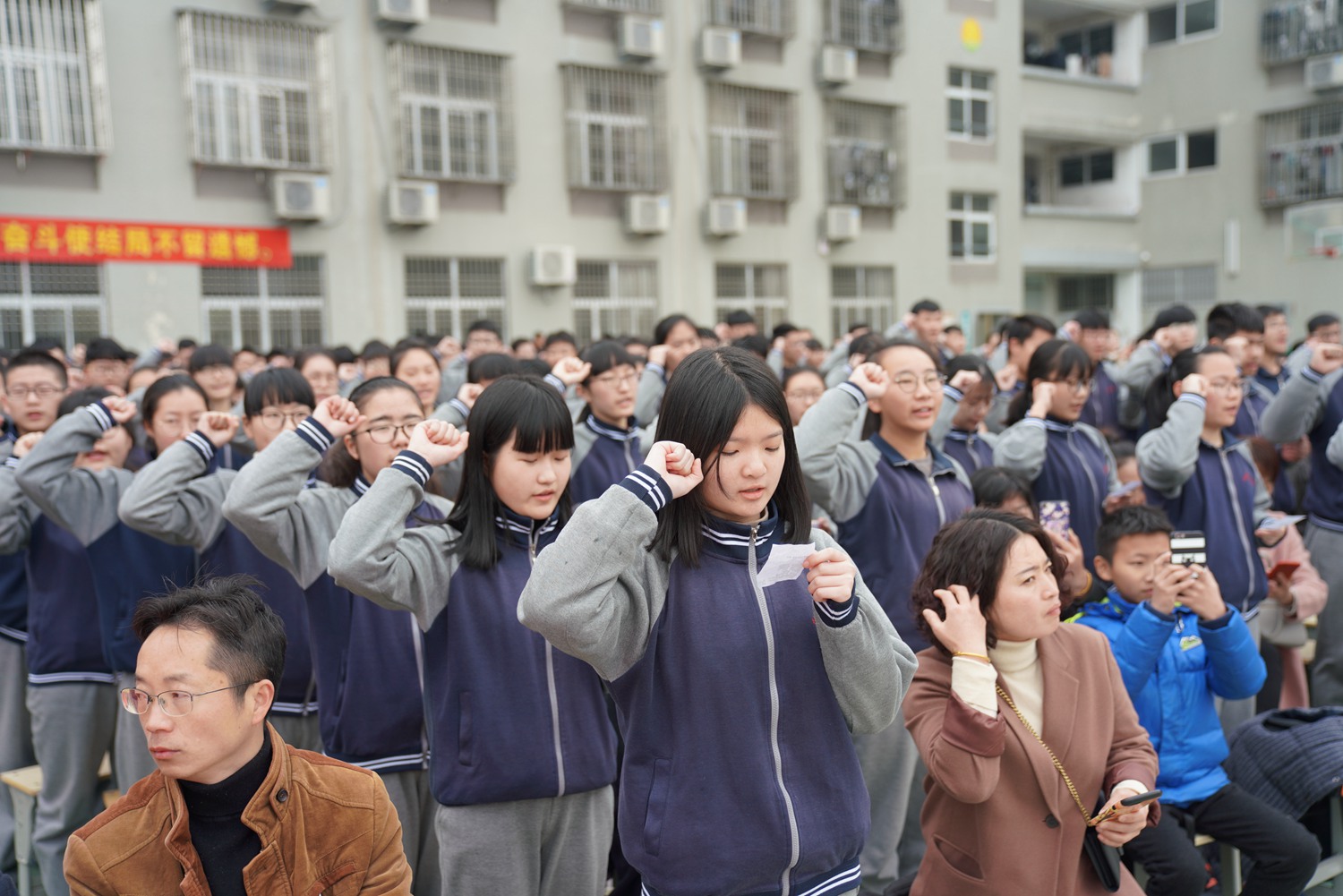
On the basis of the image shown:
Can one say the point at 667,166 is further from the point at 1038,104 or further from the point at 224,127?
the point at 1038,104

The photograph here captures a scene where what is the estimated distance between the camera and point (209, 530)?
307 centimetres

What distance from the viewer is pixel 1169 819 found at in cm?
266

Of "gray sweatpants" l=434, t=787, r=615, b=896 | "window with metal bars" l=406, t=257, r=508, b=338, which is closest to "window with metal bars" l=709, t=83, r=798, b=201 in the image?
"window with metal bars" l=406, t=257, r=508, b=338

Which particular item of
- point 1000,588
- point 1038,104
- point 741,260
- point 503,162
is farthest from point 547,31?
point 1000,588

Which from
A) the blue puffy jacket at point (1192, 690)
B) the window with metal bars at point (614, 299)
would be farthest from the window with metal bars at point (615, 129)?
the blue puffy jacket at point (1192, 690)

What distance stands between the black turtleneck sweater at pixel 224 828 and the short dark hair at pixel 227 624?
0.46 ft

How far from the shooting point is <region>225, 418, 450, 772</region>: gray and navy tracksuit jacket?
2459 millimetres

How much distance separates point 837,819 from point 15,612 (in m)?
3.18

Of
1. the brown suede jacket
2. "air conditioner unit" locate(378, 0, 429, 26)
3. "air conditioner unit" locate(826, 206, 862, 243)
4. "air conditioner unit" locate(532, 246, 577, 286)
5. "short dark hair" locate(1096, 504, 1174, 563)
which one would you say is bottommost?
the brown suede jacket

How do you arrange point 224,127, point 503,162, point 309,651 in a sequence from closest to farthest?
point 309,651, point 224,127, point 503,162

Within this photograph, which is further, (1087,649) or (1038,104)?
(1038,104)

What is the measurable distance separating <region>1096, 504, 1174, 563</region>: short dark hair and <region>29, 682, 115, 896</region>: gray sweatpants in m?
3.02

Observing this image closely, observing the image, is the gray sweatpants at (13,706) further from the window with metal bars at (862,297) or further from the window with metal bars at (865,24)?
the window with metal bars at (865,24)

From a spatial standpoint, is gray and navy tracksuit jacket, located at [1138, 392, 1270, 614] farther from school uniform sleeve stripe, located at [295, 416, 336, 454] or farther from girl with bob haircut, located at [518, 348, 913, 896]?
school uniform sleeve stripe, located at [295, 416, 336, 454]
